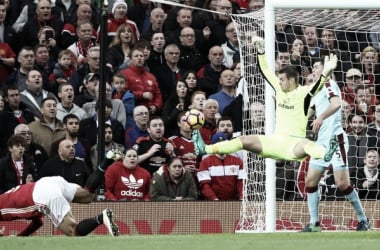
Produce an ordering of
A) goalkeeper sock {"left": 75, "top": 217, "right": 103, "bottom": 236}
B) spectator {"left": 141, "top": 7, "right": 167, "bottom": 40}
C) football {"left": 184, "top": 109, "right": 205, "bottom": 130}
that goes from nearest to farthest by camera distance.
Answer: goalkeeper sock {"left": 75, "top": 217, "right": 103, "bottom": 236} < football {"left": 184, "top": 109, "right": 205, "bottom": 130} < spectator {"left": 141, "top": 7, "right": 167, "bottom": 40}

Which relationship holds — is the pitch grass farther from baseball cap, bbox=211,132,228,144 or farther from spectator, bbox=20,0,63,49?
spectator, bbox=20,0,63,49

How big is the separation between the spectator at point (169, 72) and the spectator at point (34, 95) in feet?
5.91

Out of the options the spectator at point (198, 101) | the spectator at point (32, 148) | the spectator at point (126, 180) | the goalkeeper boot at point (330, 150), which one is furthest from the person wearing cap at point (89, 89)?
the goalkeeper boot at point (330, 150)

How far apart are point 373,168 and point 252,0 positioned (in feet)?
12.7

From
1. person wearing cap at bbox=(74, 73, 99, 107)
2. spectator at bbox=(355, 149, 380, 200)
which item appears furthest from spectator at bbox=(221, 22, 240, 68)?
spectator at bbox=(355, 149, 380, 200)

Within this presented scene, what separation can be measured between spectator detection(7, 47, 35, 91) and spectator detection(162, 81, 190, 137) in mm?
2034

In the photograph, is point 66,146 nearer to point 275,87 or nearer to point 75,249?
point 275,87

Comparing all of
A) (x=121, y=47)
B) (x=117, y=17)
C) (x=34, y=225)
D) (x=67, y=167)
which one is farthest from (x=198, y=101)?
(x=34, y=225)

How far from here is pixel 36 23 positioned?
1748cm

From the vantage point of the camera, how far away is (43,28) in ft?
56.7

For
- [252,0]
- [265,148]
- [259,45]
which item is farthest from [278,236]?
[252,0]

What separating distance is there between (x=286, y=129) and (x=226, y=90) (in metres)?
2.74

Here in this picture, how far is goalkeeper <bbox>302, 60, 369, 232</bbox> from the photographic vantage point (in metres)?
14.9

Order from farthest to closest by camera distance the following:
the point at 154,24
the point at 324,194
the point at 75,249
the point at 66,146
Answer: the point at 154,24, the point at 324,194, the point at 66,146, the point at 75,249
